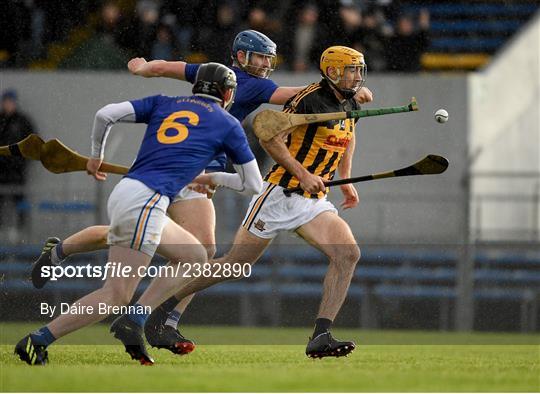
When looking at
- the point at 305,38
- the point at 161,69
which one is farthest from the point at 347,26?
the point at 161,69

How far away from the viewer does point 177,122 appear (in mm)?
7316

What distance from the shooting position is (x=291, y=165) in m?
8.07

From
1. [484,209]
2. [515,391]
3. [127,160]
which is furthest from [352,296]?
[515,391]

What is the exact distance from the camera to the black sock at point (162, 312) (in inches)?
326

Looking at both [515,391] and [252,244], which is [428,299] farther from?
[515,391]

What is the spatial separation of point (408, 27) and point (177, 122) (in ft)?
21.0

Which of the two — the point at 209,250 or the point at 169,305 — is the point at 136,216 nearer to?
the point at 209,250

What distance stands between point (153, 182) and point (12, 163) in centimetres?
583

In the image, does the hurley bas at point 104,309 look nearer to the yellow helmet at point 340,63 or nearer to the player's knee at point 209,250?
the player's knee at point 209,250

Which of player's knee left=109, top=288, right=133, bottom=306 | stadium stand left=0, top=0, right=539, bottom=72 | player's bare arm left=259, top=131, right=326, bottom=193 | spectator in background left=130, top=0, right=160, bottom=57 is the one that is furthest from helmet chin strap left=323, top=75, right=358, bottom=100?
spectator in background left=130, top=0, right=160, bottom=57

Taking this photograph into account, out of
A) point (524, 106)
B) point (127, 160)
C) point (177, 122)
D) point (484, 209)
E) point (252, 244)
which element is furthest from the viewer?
point (524, 106)

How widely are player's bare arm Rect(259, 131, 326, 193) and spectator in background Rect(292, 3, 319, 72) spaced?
481 centimetres

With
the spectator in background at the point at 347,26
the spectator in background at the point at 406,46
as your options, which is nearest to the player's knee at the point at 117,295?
the spectator in background at the point at 347,26

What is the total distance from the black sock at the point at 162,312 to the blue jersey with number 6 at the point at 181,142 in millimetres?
1254
